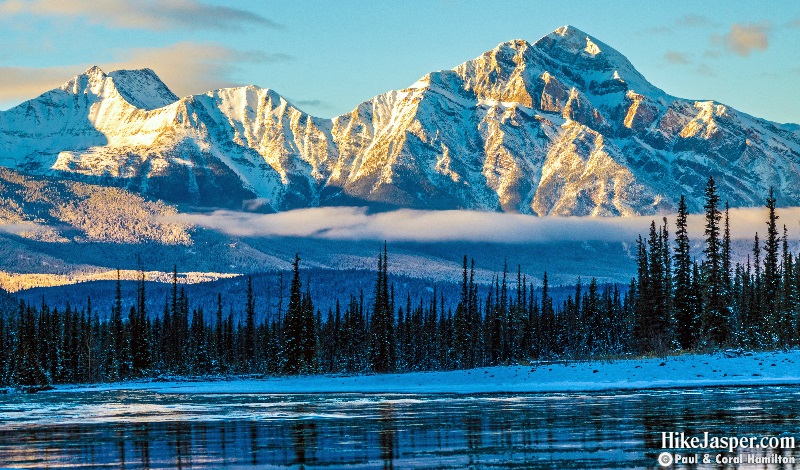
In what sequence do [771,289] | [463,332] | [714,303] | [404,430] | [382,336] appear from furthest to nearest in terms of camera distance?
[463,332] < [771,289] < [382,336] < [714,303] < [404,430]

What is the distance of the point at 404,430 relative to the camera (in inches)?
1545

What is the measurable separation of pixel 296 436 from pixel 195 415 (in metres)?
13.1

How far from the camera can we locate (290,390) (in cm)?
7738

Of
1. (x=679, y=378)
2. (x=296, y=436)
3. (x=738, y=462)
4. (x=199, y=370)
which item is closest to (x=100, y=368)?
(x=199, y=370)

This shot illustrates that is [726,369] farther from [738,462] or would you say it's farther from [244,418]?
[738,462]

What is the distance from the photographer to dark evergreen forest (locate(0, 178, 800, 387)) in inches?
3920

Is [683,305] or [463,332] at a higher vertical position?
[683,305]

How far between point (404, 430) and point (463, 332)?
10227 centimetres

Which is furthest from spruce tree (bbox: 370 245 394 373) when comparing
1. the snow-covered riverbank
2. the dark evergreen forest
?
the snow-covered riverbank

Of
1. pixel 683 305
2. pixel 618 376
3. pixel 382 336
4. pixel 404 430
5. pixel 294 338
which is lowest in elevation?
pixel 382 336

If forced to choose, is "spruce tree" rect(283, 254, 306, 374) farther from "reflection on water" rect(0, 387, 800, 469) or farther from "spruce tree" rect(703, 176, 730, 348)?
"reflection on water" rect(0, 387, 800, 469)

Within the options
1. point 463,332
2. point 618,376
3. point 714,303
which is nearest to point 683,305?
point 714,303

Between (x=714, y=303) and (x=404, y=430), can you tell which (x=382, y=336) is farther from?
(x=404, y=430)

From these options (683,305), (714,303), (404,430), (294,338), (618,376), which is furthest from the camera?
(294,338)
